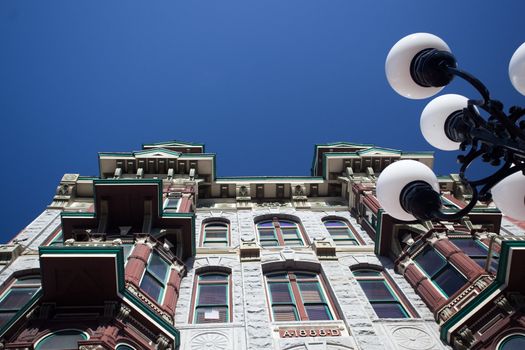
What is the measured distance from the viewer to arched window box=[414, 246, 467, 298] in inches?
626

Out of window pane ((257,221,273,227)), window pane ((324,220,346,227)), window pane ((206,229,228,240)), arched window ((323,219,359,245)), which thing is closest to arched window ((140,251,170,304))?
window pane ((206,229,228,240))

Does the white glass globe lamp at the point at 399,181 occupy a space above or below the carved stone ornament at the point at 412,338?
above

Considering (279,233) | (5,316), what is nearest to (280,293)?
(279,233)

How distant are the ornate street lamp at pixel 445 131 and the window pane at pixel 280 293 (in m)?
9.11

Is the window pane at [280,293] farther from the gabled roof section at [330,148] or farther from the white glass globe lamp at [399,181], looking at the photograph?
the gabled roof section at [330,148]

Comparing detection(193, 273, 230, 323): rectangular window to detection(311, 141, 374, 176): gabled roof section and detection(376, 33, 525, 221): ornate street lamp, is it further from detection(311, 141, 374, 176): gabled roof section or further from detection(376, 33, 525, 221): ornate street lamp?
detection(311, 141, 374, 176): gabled roof section

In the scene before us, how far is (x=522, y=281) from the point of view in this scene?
44.9 ft

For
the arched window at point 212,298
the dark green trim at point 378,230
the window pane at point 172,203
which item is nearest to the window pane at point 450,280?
the dark green trim at point 378,230

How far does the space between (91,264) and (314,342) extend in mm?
6526

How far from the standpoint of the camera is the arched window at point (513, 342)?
41.0ft

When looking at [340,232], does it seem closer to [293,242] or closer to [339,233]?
[339,233]

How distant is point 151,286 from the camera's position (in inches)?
608

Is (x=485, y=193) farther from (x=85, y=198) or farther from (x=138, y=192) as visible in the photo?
(x=85, y=198)

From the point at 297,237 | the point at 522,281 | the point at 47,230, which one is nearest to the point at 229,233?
the point at 297,237
